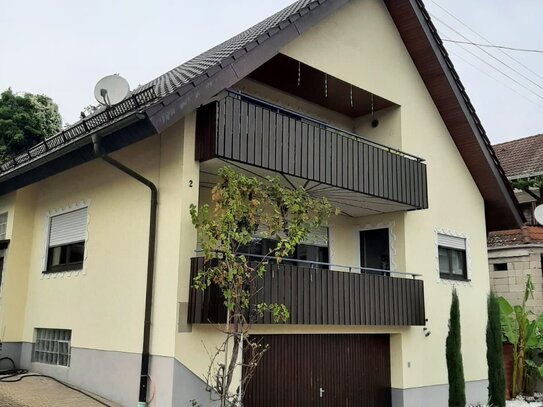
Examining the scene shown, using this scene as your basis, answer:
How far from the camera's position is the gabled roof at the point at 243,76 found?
32.3 feet

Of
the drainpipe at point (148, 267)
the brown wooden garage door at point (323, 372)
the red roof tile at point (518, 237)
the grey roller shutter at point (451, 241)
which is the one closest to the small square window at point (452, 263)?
the grey roller shutter at point (451, 241)

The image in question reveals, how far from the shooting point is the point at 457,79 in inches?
633

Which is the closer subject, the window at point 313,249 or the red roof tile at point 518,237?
the window at point 313,249

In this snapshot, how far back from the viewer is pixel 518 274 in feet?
66.4

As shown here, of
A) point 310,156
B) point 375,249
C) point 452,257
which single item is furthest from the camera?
point 452,257

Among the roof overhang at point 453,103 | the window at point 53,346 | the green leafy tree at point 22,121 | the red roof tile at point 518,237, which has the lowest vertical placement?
the window at point 53,346

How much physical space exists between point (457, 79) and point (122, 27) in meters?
11.6

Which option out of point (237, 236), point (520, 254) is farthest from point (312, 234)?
point (520, 254)

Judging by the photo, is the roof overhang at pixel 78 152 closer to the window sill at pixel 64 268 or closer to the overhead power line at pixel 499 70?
the window sill at pixel 64 268

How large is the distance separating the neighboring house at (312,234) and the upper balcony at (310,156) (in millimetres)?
43

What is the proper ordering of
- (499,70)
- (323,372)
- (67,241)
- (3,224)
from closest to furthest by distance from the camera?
(323,372) → (67,241) → (3,224) → (499,70)

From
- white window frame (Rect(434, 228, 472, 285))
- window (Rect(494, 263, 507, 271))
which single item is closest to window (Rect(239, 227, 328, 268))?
white window frame (Rect(434, 228, 472, 285))

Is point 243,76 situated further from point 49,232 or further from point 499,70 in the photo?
point 499,70

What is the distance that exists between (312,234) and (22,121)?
1766 centimetres
